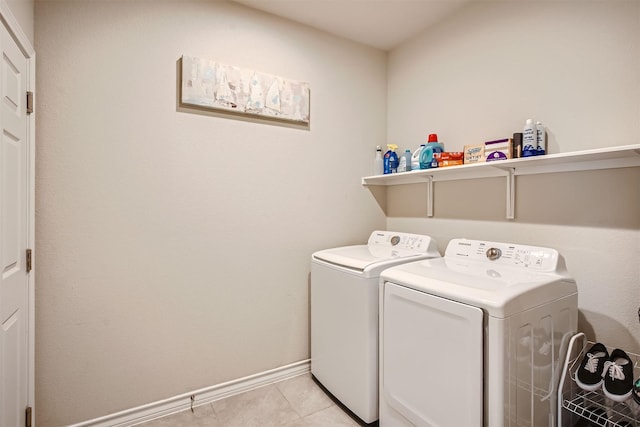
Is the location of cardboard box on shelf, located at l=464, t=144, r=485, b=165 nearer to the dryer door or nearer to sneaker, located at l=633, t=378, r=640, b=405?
the dryer door

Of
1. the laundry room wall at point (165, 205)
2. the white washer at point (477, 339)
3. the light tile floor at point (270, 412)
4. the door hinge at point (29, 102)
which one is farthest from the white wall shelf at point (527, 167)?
the door hinge at point (29, 102)

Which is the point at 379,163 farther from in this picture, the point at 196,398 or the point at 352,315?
the point at 196,398

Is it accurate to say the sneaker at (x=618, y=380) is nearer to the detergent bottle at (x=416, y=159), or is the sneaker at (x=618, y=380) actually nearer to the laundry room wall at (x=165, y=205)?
the detergent bottle at (x=416, y=159)

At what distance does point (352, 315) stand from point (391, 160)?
1266 millimetres

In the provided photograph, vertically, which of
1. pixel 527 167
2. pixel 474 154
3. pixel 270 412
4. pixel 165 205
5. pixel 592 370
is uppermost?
pixel 474 154

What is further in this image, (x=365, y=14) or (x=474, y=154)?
(x=365, y=14)

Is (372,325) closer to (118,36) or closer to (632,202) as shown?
(632,202)

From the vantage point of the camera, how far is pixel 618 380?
4.07 feet

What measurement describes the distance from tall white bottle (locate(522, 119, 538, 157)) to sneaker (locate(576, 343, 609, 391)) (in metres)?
0.97

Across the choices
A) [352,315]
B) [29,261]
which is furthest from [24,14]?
[352,315]

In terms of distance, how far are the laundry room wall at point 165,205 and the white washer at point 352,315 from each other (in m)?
0.27

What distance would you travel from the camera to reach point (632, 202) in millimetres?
1427

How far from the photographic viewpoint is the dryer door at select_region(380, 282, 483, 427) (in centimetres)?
121

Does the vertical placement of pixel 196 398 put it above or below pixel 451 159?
below
